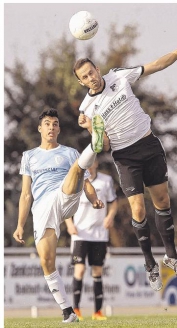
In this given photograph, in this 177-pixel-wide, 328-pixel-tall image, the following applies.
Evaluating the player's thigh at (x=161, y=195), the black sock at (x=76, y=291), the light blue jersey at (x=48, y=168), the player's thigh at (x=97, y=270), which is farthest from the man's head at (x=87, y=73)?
the black sock at (x=76, y=291)

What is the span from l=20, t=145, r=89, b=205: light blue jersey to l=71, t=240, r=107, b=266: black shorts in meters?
2.52

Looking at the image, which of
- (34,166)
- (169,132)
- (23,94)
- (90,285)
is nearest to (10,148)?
(23,94)

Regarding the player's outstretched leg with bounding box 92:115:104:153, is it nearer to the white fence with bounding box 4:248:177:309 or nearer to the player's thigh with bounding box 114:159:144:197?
the player's thigh with bounding box 114:159:144:197

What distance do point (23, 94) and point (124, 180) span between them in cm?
1116

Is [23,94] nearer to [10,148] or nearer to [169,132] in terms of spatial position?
[10,148]

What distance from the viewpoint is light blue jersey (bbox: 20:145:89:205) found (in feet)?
38.5

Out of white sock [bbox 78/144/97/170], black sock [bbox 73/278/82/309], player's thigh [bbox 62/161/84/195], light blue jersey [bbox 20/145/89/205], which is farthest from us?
black sock [bbox 73/278/82/309]

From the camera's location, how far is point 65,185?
11289 mm

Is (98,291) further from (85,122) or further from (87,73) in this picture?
(87,73)

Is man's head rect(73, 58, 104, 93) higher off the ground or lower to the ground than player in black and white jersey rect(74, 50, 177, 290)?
higher

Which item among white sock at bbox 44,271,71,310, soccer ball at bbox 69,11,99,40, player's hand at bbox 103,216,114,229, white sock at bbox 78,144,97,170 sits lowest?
white sock at bbox 44,271,71,310

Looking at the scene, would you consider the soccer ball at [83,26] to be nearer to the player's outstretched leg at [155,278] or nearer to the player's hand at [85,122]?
the player's hand at [85,122]

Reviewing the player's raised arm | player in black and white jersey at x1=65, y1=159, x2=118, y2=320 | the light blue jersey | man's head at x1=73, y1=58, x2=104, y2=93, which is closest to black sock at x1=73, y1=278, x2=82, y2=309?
player in black and white jersey at x1=65, y1=159, x2=118, y2=320

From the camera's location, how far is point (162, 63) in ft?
37.2
